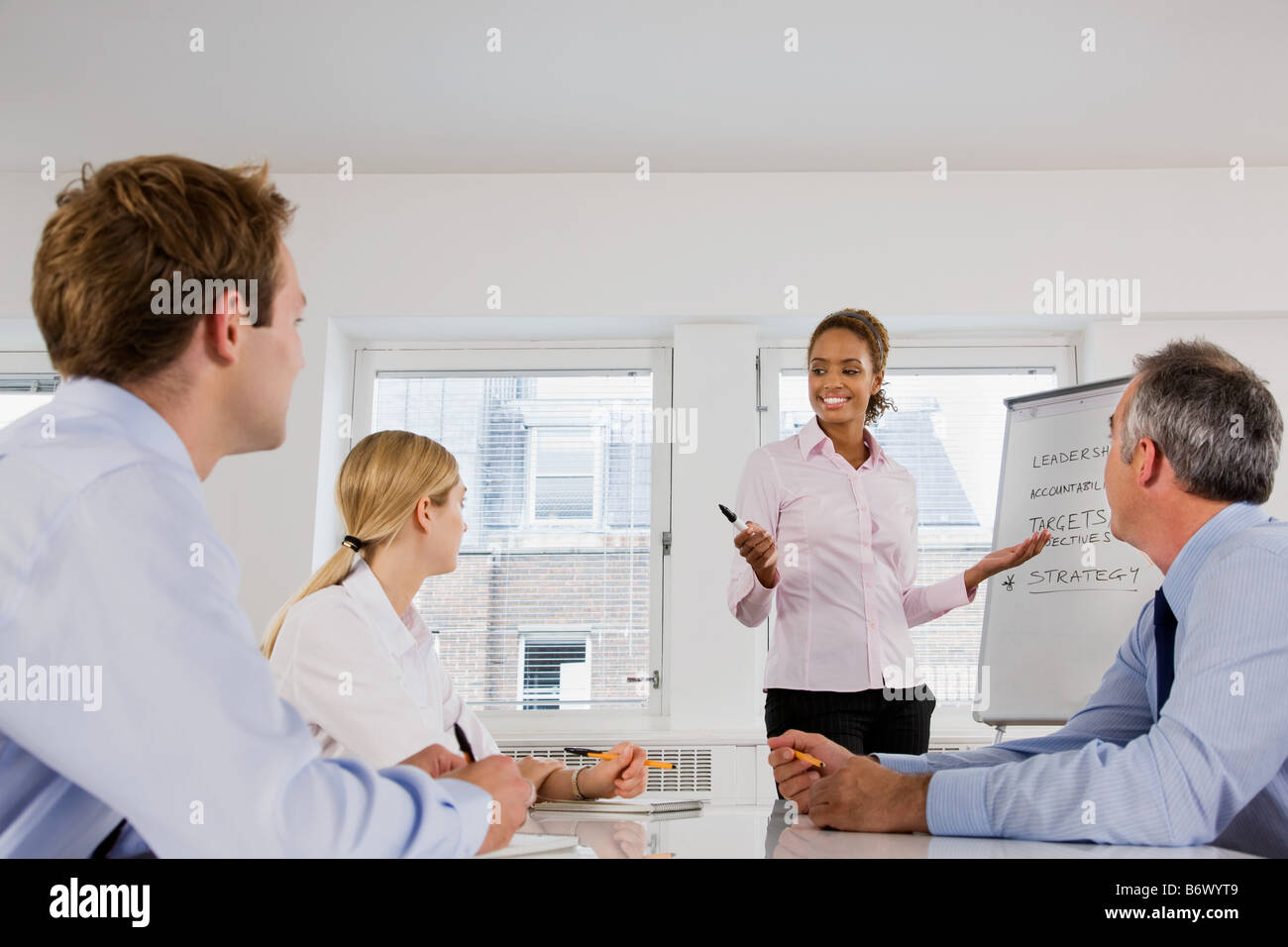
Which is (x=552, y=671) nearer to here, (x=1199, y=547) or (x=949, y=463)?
(x=949, y=463)

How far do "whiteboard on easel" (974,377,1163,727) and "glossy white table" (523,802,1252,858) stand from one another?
1.82 meters

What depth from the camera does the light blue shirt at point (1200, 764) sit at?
3.56ft

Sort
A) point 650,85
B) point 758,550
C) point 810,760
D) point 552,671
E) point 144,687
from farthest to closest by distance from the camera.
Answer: point 552,671 → point 650,85 → point 758,550 → point 810,760 → point 144,687

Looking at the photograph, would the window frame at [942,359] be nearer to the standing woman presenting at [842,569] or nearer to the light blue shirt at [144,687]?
the standing woman presenting at [842,569]

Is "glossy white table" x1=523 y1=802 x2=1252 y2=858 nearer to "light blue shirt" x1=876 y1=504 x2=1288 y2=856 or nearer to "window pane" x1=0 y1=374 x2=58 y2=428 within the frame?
"light blue shirt" x1=876 y1=504 x2=1288 y2=856

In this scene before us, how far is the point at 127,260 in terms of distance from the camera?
914 millimetres

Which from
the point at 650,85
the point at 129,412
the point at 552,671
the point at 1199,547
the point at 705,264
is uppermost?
the point at 650,85

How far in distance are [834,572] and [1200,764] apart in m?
1.61

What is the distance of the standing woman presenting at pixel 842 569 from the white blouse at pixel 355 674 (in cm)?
98

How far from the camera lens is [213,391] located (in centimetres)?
97

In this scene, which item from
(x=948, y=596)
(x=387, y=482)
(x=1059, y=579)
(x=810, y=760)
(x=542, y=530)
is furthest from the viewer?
(x=542, y=530)

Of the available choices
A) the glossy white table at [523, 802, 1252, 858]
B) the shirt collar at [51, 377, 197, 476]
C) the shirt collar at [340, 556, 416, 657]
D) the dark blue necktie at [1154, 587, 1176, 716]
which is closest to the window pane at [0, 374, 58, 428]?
the shirt collar at [340, 556, 416, 657]

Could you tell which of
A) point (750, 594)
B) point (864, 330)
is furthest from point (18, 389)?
point (864, 330)
